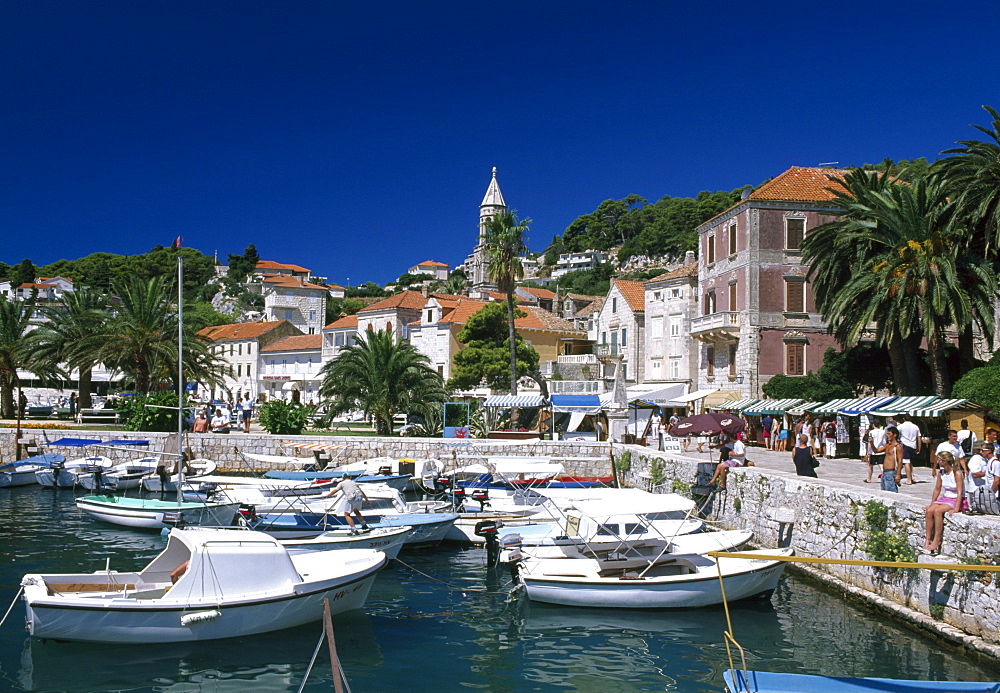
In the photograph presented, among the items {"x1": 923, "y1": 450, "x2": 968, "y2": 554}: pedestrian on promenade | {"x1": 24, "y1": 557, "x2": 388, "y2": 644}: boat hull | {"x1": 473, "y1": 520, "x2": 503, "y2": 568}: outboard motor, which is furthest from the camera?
{"x1": 473, "y1": 520, "x2": 503, "y2": 568}: outboard motor

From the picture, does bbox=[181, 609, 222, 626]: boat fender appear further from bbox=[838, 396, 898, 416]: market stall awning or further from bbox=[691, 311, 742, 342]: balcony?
bbox=[691, 311, 742, 342]: balcony

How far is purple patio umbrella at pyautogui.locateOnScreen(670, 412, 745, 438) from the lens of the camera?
79.8 ft

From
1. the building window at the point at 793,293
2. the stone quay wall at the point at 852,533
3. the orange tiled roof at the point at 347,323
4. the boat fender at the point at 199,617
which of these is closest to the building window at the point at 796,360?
the building window at the point at 793,293

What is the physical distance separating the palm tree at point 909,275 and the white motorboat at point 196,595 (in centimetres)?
2283

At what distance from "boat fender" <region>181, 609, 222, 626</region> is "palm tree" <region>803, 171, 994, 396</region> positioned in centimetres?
2518

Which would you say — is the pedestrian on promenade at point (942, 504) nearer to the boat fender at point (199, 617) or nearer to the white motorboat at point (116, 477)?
the boat fender at point (199, 617)

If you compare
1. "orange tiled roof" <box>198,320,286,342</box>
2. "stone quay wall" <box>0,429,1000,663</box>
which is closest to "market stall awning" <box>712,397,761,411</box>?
"stone quay wall" <box>0,429,1000,663</box>

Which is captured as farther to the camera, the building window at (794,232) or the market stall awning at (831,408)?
the building window at (794,232)

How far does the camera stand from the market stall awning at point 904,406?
25.6m

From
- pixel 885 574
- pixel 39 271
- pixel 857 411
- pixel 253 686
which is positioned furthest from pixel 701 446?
pixel 39 271

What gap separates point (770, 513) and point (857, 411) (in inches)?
366

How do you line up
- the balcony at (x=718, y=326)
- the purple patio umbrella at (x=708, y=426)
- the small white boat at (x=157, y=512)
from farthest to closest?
the balcony at (x=718, y=326) < the small white boat at (x=157, y=512) < the purple patio umbrella at (x=708, y=426)

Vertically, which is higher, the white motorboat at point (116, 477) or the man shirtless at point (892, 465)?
the man shirtless at point (892, 465)

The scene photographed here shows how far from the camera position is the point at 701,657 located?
1383cm
